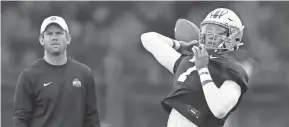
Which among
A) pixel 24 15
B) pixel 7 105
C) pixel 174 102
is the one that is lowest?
pixel 7 105

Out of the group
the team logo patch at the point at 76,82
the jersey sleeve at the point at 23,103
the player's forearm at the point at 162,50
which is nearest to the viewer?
the player's forearm at the point at 162,50

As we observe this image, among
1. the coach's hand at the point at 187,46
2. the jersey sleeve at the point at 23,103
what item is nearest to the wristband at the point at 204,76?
the coach's hand at the point at 187,46

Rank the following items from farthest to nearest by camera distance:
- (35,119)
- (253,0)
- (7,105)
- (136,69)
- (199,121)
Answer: (253,0), (136,69), (7,105), (35,119), (199,121)

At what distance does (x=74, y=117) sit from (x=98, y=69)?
6.79m

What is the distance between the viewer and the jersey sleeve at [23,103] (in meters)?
5.12

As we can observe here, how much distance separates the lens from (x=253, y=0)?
43.7 ft

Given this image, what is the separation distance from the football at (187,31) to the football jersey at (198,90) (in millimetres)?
427

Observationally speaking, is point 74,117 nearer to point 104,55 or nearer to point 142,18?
point 104,55

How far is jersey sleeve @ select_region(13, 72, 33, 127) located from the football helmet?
1.44m

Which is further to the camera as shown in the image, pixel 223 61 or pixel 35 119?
pixel 35 119

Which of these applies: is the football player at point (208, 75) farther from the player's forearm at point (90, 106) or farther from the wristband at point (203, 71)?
the player's forearm at point (90, 106)

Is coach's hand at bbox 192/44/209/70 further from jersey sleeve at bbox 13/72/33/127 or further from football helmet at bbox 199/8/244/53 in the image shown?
jersey sleeve at bbox 13/72/33/127

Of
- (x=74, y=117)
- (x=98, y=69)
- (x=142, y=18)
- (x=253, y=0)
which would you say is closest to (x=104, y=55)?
(x=98, y=69)

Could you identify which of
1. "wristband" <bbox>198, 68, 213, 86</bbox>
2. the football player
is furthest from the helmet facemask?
"wristband" <bbox>198, 68, 213, 86</bbox>
